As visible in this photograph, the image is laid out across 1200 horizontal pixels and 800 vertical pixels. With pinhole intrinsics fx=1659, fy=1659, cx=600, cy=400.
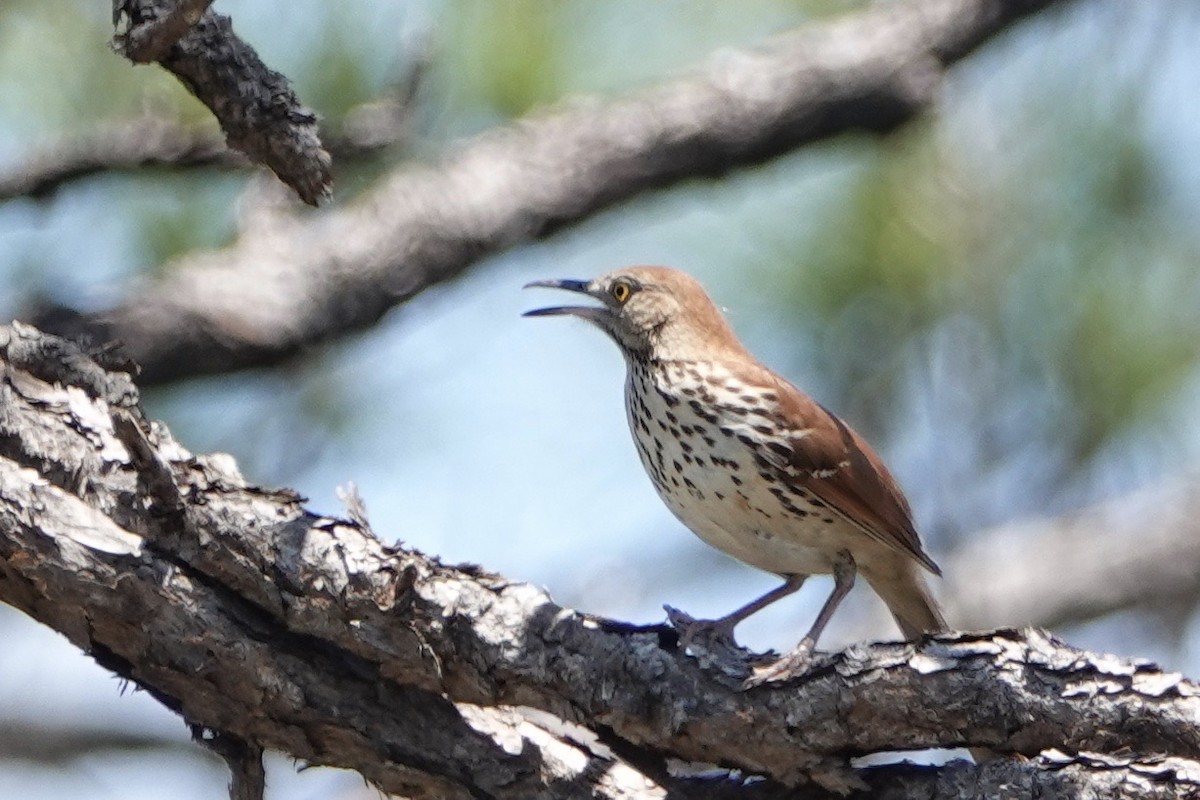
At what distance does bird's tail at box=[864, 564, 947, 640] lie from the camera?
175 inches

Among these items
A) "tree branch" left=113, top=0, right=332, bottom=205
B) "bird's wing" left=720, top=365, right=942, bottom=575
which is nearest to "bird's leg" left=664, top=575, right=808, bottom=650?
"bird's wing" left=720, top=365, right=942, bottom=575

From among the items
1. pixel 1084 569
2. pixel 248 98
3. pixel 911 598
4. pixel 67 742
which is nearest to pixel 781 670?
pixel 911 598

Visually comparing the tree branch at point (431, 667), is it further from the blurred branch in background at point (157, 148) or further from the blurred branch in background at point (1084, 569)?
the blurred branch in background at point (1084, 569)

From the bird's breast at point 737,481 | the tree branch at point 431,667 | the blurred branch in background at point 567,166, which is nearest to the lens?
the tree branch at point 431,667

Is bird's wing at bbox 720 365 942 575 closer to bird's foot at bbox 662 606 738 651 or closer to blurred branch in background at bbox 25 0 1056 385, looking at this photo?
bird's foot at bbox 662 606 738 651

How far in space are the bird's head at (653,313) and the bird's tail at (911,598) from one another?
813 mm

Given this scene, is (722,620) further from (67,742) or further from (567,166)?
(67,742)

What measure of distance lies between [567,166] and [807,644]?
6.94 feet

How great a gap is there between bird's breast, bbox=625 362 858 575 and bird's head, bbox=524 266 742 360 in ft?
1.04

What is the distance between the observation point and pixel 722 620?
155 inches

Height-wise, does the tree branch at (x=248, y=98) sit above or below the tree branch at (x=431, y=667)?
above

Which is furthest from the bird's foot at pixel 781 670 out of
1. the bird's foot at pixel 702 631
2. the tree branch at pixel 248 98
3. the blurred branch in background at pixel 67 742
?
the blurred branch in background at pixel 67 742

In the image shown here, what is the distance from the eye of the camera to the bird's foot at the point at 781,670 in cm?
331

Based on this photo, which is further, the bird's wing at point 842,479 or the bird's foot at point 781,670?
the bird's wing at point 842,479
